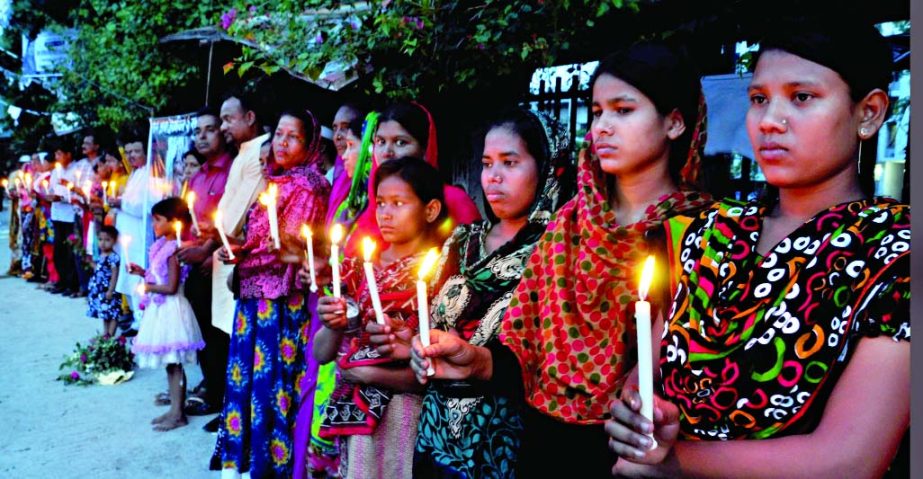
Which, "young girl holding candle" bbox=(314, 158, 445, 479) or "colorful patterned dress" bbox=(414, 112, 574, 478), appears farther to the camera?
"young girl holding candle" bbox=(314, 158, 445, 479)

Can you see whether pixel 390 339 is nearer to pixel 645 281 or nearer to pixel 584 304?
pixel 584 304

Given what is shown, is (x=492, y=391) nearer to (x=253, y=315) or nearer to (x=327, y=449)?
(x=327, y=449)

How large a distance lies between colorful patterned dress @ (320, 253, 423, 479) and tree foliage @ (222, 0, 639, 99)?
53.1 inches

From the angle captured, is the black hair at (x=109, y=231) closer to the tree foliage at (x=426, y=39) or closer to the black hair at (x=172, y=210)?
the black hair at (x=172, y=210)

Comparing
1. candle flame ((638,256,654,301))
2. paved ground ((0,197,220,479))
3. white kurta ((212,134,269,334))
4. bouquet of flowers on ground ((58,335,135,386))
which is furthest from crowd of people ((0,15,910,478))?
bouquet of flowers on ground ((58,335,135,386))

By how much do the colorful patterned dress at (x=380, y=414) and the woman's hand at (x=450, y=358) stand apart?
773 millimetres

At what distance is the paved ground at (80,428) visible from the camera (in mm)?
4828

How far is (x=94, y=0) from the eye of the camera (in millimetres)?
9445

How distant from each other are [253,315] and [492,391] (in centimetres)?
249

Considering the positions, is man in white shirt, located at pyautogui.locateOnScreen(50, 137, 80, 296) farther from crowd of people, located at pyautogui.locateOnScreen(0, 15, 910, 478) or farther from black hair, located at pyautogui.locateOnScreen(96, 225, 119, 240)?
crowd of people, located at pyautogui.locateOnScreen(0, 15, 910, 478)

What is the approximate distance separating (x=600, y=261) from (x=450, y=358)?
54 centimetres

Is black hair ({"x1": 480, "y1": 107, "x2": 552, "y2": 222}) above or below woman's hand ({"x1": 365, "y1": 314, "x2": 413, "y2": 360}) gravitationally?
above

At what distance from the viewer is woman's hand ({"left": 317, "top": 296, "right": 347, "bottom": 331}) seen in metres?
2.67

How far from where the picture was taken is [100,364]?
704 centimetres
